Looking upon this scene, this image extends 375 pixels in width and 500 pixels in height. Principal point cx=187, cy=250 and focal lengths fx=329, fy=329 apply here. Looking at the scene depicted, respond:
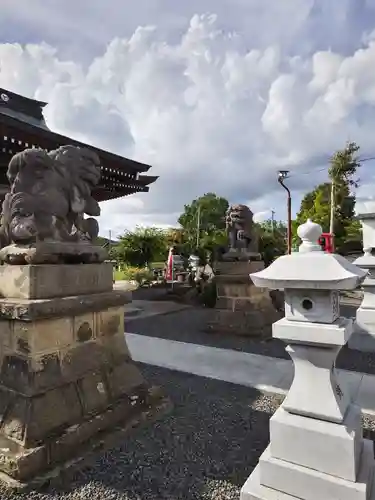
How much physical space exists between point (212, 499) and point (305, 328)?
1226mm

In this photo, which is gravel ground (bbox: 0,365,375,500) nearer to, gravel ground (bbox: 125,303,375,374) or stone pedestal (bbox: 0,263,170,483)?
stone pedestal (bbox: 0,263,170,483)

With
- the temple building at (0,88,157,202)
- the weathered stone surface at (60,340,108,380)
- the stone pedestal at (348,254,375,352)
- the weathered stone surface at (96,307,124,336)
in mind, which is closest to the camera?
the weathered stone surface at (60,340,108,380)

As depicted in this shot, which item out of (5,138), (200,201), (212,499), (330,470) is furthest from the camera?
(200,201)

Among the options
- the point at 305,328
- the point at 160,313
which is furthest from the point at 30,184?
the point at 160,313

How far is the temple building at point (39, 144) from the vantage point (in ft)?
16.8

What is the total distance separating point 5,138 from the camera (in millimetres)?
5117

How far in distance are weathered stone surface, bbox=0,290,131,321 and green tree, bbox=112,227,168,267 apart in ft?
46.8

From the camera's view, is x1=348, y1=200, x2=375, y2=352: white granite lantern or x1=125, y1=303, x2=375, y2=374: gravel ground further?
x1=348, y1=200, x2=375, y2=352: white granite lantern

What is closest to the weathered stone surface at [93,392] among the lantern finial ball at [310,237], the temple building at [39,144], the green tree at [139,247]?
the lantern finial ball at [310,237]

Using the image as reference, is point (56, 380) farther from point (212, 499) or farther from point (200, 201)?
point (200, 201)

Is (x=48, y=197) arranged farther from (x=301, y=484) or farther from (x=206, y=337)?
(x=206, y=337)

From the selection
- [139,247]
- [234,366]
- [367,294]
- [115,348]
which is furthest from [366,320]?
[139,247]

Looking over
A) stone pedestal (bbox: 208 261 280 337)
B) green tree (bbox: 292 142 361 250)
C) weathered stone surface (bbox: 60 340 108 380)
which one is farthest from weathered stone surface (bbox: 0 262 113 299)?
green tree (bbox: 292 142 361 250)

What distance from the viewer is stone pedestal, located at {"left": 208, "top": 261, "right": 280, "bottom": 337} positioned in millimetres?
6496
